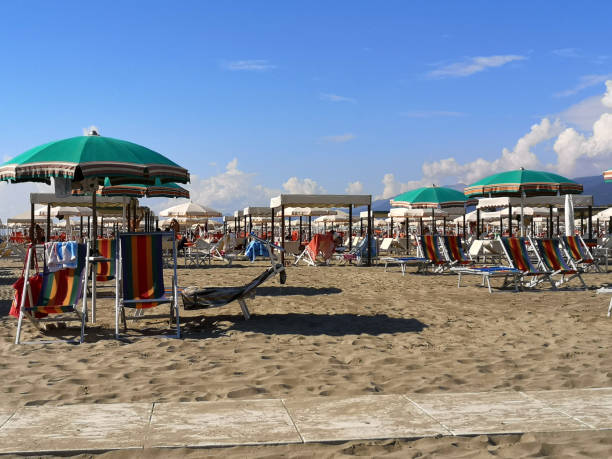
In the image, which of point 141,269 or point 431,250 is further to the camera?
point 431,250

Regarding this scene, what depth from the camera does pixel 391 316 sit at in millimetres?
7016

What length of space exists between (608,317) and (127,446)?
579 cm

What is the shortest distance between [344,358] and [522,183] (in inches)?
345

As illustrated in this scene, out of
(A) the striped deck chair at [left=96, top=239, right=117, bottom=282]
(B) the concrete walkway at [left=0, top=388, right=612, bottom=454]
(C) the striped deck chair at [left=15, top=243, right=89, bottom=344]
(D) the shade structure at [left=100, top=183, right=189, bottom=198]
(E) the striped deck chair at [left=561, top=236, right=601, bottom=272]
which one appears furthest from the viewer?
(D) the shade structure at [left=100, top=183, right=189, bottom=198]

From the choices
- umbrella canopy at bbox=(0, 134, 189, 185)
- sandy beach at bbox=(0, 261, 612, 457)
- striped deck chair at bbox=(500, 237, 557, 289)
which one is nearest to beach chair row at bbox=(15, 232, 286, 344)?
sandy beach at bbox=(0, 261, 612, 457)

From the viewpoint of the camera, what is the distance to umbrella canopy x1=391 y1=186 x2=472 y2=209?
15883 millimetres

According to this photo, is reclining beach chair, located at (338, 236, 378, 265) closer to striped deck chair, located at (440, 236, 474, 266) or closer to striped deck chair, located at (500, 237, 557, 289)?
striped deck chair, located at (440, 236, 474, 266)

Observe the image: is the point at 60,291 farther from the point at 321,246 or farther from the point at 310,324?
the point at 321,246

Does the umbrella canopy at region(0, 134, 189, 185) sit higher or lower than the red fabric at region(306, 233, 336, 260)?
higher

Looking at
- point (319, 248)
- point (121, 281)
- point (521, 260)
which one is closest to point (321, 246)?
point (319, 248)

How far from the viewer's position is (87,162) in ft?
20.1

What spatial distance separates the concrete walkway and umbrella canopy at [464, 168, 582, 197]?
926cm

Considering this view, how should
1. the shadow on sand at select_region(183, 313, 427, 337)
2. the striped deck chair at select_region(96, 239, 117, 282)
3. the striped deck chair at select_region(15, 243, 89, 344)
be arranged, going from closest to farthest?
the striped deck chair at select_region(15, 243, 89, 344), the shadow on sand at select_region(183, 313, 427, 337), the striped deck chair at select_region(96, 239, 117, 282)

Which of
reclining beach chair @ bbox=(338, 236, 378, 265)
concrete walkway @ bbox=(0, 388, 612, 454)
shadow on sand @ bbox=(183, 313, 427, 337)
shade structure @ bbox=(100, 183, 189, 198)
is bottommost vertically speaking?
shadow on sand @ bbox=(183, 313, 427, 337)
